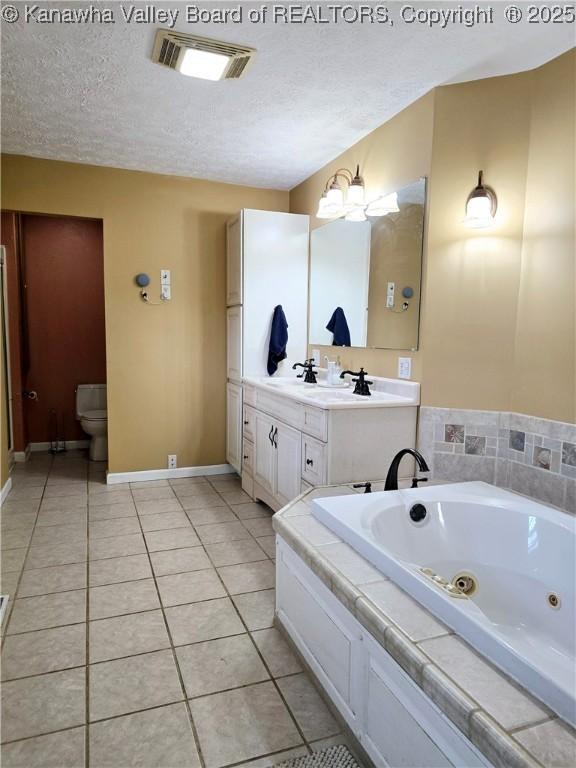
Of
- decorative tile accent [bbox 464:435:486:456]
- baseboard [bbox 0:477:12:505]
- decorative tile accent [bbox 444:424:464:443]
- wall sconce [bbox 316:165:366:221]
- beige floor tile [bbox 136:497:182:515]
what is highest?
wall sconce [bbox 316:165:366:221]

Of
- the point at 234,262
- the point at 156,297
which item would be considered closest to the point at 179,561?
the point at 156,297

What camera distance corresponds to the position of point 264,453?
11.1ft

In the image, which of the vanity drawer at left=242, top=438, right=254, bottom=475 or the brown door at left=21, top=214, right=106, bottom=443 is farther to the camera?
the brown door at left=21, top=214, right=106, bottom=443

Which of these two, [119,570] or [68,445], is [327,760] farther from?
[68,445]

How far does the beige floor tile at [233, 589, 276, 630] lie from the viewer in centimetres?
211

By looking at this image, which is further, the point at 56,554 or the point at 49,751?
the point at 56,554

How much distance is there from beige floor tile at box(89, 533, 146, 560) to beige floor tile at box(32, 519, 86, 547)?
0.12 meters

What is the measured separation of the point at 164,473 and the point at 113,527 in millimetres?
1010

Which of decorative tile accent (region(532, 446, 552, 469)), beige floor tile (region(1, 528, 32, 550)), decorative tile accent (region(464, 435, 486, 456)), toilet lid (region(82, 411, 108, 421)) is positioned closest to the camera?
decorative tile accent (region(532, 446, 552, 469))

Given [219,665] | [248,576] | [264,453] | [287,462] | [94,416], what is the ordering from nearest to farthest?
[219,665] < [248,576] < [287,462] < [264,453] < [94,416]

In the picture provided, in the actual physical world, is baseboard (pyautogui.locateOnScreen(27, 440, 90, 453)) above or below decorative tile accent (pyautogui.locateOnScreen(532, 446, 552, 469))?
below

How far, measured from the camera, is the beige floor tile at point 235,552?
268 centimetres

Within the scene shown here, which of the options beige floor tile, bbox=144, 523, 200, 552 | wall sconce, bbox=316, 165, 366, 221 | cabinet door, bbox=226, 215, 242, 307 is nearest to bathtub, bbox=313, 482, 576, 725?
beige floor tile, bbox=144, 523, 200, 552

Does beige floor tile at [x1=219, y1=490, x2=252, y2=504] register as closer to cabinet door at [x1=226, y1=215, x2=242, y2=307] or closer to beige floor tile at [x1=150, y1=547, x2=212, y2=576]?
beige floor tile at [x1=150, y1=547, x2=212, y2=576]
